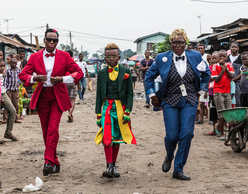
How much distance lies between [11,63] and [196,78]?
22.3 feet

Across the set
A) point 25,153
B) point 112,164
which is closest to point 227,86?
point 112,164

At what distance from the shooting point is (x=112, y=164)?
4.93 m

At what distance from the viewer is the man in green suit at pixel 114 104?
196 inches

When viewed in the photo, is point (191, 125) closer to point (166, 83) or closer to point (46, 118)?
point (166, 83)

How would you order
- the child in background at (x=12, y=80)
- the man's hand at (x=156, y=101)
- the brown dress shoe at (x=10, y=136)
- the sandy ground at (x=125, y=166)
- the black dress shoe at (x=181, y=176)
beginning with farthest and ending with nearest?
the child in background at (x=12, y=80), the brown dress shoe at (x=10, y=136), the man's hand at (x=156, y=101), the black dress shoe at (x=181, y=176), the sandy ground at (x=125, y=166)

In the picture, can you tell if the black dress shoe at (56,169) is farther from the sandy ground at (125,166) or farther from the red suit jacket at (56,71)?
the red suit jacket at (56,71)

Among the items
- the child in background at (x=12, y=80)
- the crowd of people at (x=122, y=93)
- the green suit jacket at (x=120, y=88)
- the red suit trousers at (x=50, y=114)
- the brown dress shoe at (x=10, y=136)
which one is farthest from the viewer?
the child in background at (x=12, y=80)

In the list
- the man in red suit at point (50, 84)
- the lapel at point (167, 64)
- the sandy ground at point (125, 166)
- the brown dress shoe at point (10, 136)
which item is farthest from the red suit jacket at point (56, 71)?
the brown dress shoe at point (10, 136)

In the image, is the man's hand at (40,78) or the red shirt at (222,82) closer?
the man's hand at (40,78)

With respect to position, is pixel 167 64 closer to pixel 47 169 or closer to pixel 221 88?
pixel 47 169

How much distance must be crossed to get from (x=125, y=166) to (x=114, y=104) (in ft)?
3.96

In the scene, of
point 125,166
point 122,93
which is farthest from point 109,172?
point 122,93

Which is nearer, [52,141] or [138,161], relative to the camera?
[52,141]

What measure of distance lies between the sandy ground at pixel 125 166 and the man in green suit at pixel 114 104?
20.0 inches
